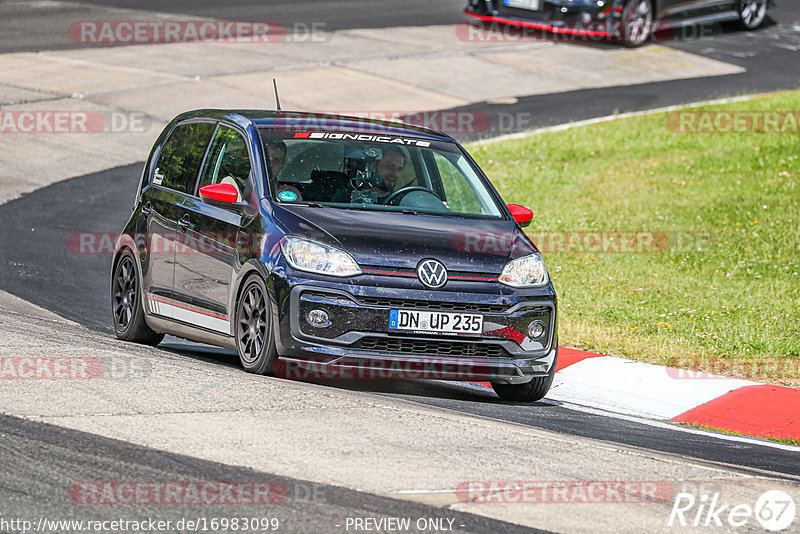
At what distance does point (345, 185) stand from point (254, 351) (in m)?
1.33

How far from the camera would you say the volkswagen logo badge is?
7.83 m

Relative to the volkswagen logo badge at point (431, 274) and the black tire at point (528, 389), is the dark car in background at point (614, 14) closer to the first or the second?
the black tire at point (528, 389)

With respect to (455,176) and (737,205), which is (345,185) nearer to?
(455,176)

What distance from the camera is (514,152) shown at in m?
19.5

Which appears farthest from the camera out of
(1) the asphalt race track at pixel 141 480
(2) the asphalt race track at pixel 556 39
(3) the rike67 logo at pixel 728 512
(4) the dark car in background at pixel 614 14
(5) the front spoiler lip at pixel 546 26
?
(5) the front spoiler lip at pixel 546 26

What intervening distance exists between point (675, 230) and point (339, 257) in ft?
26.1

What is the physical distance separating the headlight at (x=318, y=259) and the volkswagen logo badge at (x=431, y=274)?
14.9 inches

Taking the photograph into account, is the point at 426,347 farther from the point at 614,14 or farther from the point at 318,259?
the point at 614,14

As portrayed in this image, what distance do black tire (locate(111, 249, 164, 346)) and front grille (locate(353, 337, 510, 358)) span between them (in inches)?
101

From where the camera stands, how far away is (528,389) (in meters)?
8.62

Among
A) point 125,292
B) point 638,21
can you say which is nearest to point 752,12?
point 638,21

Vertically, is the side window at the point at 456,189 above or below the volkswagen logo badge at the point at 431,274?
above

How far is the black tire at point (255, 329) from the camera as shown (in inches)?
312

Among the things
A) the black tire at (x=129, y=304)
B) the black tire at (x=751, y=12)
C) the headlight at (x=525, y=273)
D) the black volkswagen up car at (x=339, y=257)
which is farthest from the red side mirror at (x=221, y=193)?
the black tire at (x=751, y=12)
